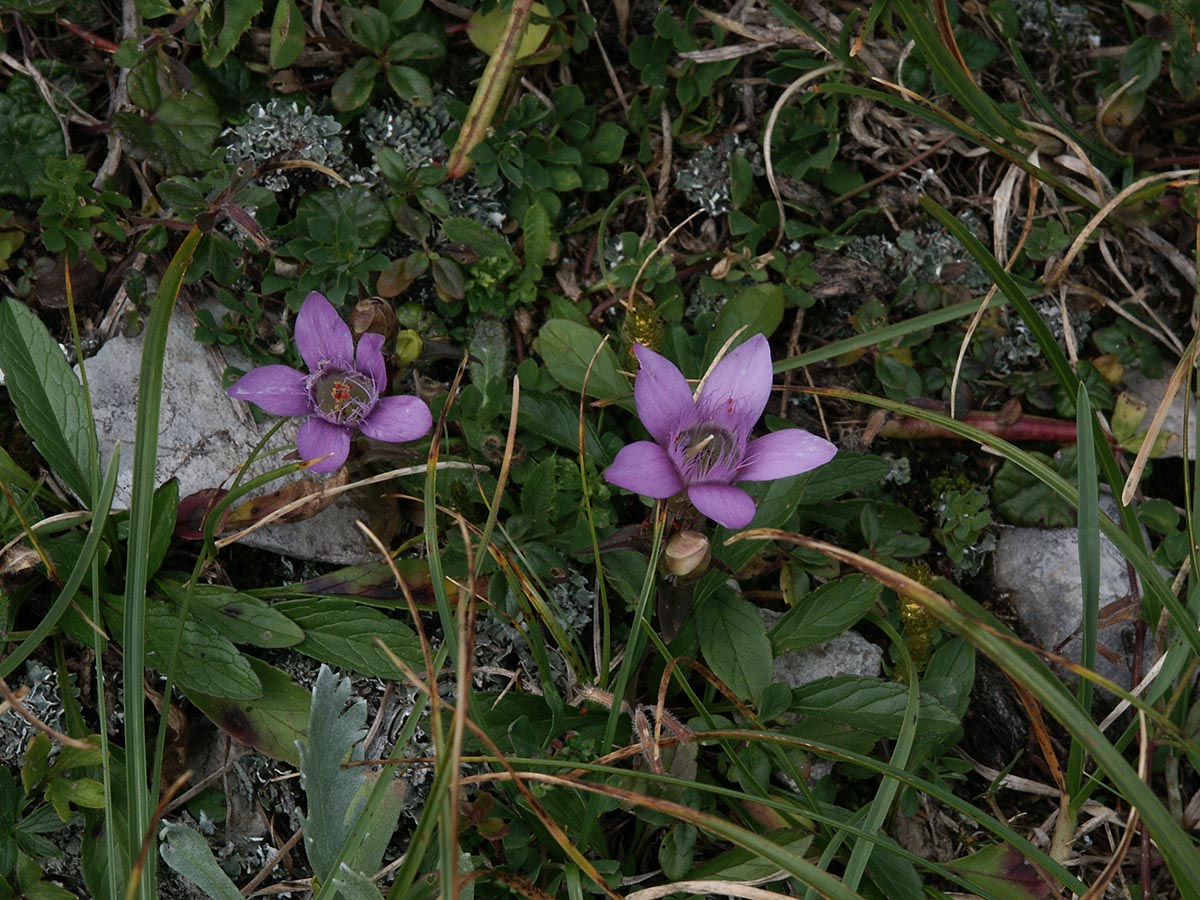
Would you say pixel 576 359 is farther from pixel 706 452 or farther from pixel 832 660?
pixel 832 660

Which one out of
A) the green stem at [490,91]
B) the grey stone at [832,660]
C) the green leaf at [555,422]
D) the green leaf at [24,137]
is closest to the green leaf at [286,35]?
the green stem at [490,91]

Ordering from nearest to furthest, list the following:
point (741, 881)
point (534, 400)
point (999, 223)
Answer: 1. point (741, 881)
2. point (534, 400)
3. point (999, 223)

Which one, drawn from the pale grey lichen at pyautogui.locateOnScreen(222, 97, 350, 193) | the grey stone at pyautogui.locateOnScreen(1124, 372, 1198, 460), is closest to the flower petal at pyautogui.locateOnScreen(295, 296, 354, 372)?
the pale grey lichen at pyautogui.locateOnScreen(222, 97, 350, 193)

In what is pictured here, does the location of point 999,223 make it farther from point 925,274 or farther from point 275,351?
Result: point 275,351

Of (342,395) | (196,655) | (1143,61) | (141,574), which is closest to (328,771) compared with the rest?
(196,655)

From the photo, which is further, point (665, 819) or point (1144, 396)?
point (1144, 396)

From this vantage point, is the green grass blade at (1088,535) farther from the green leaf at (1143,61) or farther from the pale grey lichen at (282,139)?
the pale grey lichen at (282,139)

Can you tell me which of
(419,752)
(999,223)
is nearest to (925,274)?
(999,223)
